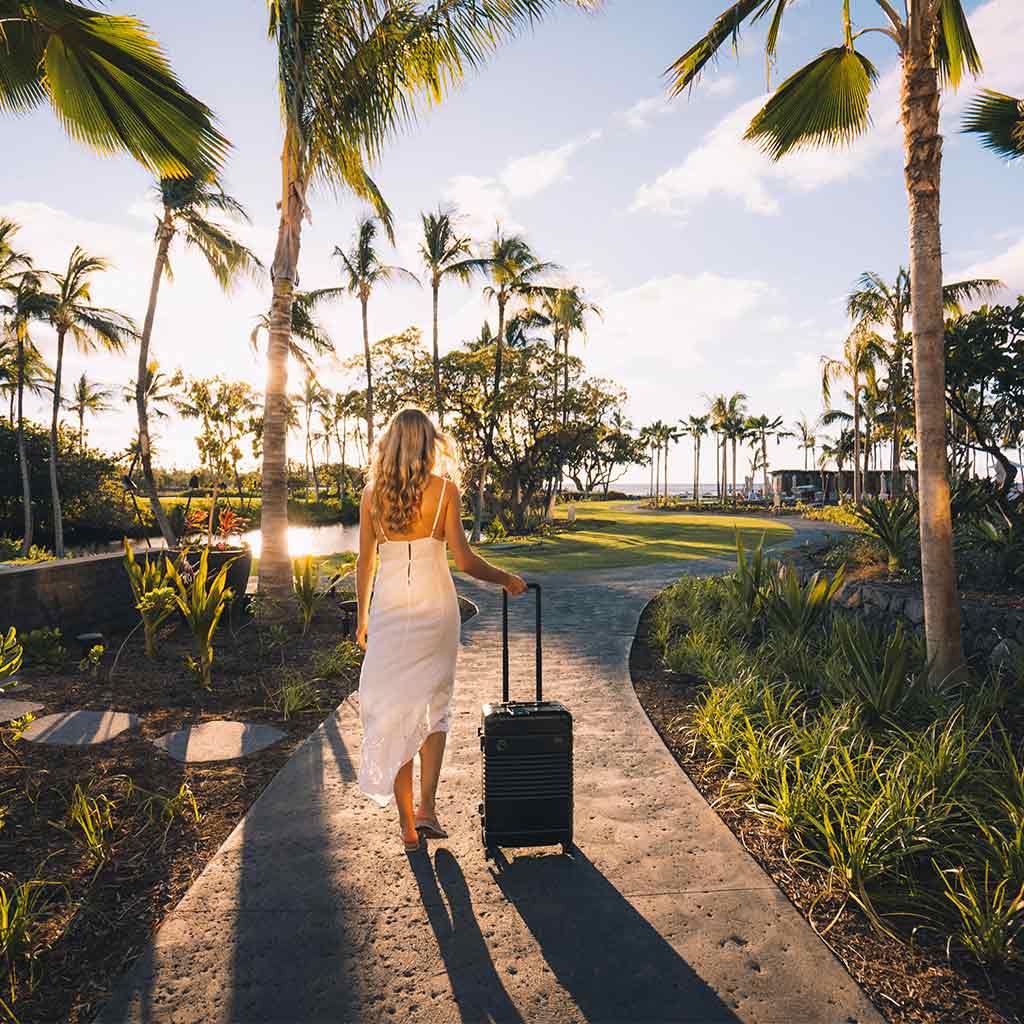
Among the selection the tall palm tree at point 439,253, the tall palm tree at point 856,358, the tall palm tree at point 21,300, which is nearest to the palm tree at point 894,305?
the tall palm tree at point 856,358

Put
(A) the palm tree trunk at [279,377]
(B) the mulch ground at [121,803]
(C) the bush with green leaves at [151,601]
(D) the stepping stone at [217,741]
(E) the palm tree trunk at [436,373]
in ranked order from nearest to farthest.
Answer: (B) the mulch ground at [121,803]
(D) the stepping stone at [217,741]
(C) the bush with green leaves at [151,601]
(A) the palm tree trunk at [279,377]
(E) the palm tree trunk at [436,373]

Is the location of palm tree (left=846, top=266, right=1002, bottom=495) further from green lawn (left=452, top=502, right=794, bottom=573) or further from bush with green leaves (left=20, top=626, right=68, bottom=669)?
bush with green leaves (left=20, top=626, right=68, bottom=669)

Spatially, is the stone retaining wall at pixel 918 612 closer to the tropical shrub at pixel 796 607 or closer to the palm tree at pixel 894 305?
the tropical shrub at pixel 796 607

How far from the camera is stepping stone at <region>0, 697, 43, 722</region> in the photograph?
451 cm

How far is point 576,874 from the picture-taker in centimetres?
284

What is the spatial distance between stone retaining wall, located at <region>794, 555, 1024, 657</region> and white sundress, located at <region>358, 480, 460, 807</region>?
189 inches

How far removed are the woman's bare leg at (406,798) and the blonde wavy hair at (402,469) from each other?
1100 mm

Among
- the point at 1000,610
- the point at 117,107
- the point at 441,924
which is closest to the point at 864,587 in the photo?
the point at 1000,610

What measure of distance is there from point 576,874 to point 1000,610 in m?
4.75

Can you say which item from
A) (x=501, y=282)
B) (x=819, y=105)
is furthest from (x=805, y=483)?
(x=819, y=105)

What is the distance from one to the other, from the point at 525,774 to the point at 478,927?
2.07ft

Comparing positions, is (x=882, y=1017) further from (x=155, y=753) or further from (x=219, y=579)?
(x=219, y=579)

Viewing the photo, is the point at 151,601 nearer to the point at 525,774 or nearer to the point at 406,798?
the point at 406,798

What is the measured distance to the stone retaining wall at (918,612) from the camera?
5.42 meters
